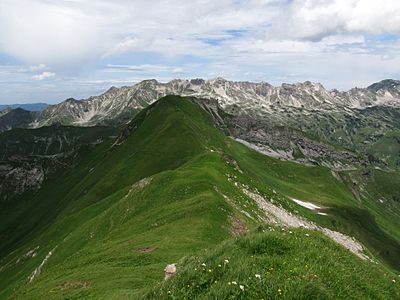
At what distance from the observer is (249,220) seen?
5619cm

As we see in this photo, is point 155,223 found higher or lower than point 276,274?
lower

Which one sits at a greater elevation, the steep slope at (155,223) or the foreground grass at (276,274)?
the foreground grass at (276,274)

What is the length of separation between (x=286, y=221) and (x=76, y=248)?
36.1 m

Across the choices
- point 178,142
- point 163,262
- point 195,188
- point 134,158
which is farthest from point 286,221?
point 134,158

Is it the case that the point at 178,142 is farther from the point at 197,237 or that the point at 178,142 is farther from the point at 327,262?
the point at 327,262

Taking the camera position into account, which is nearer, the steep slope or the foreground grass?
the foreground grass

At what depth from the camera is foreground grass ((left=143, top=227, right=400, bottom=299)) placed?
50.5 ft

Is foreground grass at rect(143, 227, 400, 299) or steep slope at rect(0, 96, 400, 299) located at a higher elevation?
foreground grass at rect(143, 227, 400, 299)

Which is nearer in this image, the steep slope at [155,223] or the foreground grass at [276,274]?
the foreground grass at [276,274]

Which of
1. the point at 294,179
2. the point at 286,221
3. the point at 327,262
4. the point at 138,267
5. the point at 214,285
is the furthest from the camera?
the point at 294,179

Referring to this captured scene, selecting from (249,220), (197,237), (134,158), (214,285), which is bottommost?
(134,158)

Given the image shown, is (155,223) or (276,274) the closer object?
(276,274)

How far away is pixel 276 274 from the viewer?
16453 millimetres

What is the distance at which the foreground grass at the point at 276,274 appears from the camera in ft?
50.5
